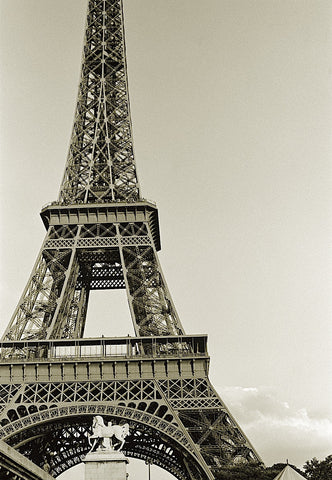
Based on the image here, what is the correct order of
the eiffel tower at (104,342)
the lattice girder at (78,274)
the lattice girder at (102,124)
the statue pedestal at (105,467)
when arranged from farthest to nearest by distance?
the lattice girder at (102,124)
the lattice girder at (78,274)
the eiffel tower at (104,342)
the statue pedestal at (105,467)

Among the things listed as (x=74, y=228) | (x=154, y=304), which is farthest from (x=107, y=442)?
(x=74, y=228)

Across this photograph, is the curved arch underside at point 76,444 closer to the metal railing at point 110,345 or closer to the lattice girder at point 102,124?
the metal railing at point 110,345

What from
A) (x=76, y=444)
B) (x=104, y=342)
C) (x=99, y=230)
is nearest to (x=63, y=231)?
(x=99, y=230)

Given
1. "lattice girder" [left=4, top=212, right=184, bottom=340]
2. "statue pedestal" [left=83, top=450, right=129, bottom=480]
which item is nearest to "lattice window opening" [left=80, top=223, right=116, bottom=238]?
"lattice girder" [left=4, top=212, right=184, bottom=340]

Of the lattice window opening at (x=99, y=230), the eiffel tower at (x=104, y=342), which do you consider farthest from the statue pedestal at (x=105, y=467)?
the lattice window opening at (x=99, y=230)

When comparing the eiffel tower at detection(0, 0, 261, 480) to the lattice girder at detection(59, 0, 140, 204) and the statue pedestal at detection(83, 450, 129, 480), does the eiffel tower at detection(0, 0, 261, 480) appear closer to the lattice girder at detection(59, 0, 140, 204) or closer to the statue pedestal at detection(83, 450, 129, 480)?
the lattice girder at detection(59, 0, 140, 204)

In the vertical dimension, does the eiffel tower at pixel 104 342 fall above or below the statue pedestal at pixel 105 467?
above

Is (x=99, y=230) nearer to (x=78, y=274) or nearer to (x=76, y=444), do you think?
(x=78, y=274)

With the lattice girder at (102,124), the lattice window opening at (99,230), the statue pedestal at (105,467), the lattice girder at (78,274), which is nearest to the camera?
the statue pedestal at (105,467)

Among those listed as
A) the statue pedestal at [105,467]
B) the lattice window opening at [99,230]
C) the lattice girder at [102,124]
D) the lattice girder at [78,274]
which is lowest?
the statue pedestal at [105,467]
